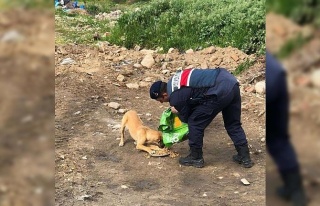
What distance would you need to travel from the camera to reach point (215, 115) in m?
3.96

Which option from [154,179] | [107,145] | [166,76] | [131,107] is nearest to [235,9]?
[166,76]

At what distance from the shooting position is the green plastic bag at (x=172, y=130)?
4.33 m

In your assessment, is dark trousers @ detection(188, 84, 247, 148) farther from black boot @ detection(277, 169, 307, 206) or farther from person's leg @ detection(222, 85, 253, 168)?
black boot @ detection(277, 169, 307, 206)

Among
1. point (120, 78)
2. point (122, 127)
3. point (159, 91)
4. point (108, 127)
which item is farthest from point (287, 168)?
point (120, 78)

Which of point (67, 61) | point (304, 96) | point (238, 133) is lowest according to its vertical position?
point (67, 61)

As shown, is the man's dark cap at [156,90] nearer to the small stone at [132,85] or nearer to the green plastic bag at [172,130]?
the green plastic bag at [172,130]

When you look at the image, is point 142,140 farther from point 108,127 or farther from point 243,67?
point 243,67

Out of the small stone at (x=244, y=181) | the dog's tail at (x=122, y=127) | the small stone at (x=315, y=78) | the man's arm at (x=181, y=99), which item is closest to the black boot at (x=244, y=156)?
the small stone at (x=244, y=181)

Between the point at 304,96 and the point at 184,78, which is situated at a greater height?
the point at 304,96

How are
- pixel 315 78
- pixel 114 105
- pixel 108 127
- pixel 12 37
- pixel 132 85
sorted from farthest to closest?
pixel 132 85 < pixel 114 105 < pixel 108 127 < pixel 12 37 < pixel 315 78

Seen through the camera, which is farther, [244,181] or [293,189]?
[244,181]

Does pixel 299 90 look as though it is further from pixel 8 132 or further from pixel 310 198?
pixel 8 132

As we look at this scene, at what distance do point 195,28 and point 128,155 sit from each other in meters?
4.75

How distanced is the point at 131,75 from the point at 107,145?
234 cm
